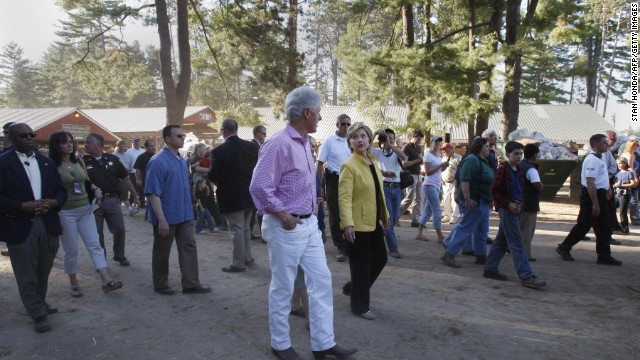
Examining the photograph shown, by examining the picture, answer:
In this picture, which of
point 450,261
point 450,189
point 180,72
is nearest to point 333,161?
point 450,261

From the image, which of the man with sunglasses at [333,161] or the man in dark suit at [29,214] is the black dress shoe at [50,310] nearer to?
the man in dark suit at [29,214]

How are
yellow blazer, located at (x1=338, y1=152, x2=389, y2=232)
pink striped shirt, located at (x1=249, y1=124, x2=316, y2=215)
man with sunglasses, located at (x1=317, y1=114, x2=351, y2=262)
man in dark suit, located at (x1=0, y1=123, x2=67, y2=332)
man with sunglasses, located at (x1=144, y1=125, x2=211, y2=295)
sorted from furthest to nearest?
man with sunglasses, located at (x1=317, y1=114, x2=351, y2=262) → man with sunglasses, located at (x1=144, y1=125, x2=211, y2=295) → yellow blazer, located at (x1=338, y1=152, x2=389, y2=232) → man in dark suit, located at (x1=0, y1=123, x2=67, y2=332) → pink striped shirt, located at (x1=249, y1=124, x2=316, y2=215)

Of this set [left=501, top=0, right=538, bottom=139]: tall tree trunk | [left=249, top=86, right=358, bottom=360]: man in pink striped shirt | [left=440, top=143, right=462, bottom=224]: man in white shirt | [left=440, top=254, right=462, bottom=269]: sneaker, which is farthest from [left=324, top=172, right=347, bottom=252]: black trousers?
[left=501, top=0, right=538, bottom=139]: tall tree trunk

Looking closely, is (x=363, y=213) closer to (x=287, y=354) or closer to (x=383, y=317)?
(x=383, y=317)

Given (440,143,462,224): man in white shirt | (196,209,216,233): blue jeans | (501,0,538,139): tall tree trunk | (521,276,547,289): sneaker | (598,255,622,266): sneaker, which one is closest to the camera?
(521,276,547,289): sneaker

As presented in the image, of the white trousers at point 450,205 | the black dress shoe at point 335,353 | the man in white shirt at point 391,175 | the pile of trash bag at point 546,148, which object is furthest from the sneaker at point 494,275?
the pile of trash bag at point 546,148


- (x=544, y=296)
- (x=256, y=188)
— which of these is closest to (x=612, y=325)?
(x=544, y=296)

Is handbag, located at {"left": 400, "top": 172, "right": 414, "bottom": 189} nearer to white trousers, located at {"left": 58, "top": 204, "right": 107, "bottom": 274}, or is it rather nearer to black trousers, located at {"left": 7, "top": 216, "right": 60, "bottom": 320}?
white trousers, located at {"left": 58, "top": 204, "right": 107, "bottom": 274}

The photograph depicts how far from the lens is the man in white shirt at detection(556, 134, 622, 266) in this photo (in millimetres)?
6227

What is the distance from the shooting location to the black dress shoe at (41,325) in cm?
392

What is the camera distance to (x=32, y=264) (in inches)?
156

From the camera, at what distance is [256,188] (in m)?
3.09

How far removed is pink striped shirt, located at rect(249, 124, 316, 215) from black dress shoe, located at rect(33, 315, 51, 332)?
2.43m

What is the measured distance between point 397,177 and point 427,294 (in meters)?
2.10
